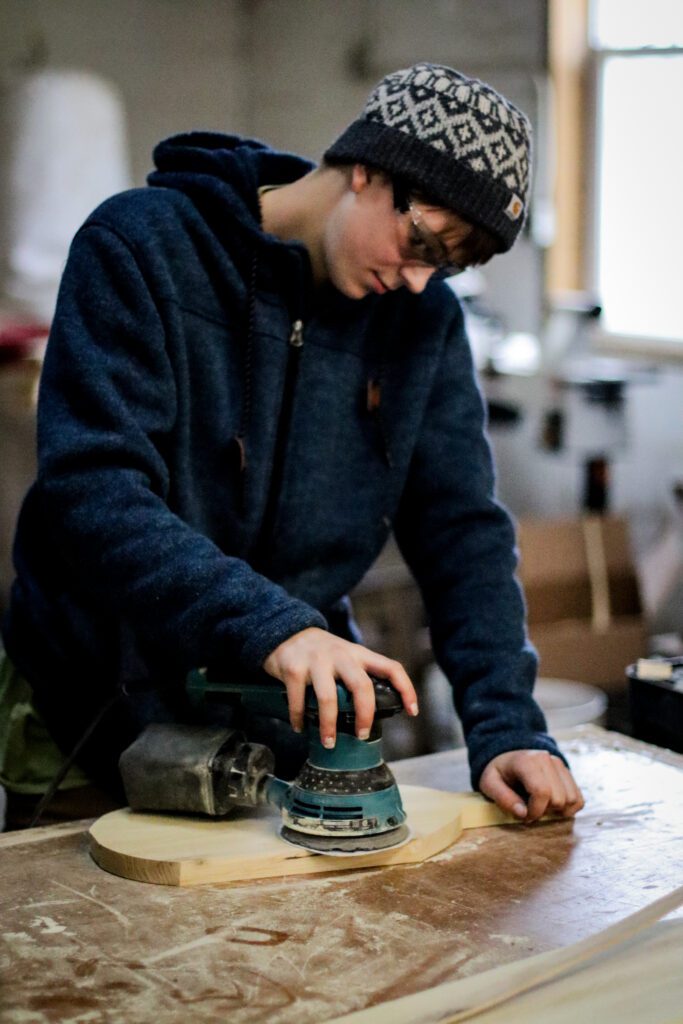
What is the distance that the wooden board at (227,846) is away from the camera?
1287mm

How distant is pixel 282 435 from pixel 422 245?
11.6 inches

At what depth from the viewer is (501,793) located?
1477 mm

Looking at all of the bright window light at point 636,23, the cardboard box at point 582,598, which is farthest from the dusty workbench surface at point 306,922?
the bright window light at point 636,23

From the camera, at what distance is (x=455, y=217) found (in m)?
1.43

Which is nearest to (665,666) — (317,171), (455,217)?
(455,217)

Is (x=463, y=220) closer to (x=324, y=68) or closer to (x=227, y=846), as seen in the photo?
(x=227, y=846)

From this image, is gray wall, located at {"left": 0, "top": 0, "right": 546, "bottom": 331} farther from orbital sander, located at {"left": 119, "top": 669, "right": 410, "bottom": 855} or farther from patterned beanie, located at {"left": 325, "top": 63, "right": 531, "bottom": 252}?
orbital sander, located at {"left": 119, "top": 669, "right": 410, "bottom": 855}

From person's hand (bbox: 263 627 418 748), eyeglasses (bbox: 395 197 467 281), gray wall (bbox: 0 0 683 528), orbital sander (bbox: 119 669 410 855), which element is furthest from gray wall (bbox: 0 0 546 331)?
person's hand (bbox: 263 627 418 748)

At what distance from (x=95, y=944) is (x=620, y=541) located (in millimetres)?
2749

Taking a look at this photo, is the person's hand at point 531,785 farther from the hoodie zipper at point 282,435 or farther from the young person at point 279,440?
the hoodie zipper at point 282,435

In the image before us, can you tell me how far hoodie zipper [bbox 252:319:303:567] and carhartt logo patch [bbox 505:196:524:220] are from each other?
293mm

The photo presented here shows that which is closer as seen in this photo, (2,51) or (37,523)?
(37,523)

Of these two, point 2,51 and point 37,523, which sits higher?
point 2,51

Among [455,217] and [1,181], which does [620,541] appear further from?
[455,217]
